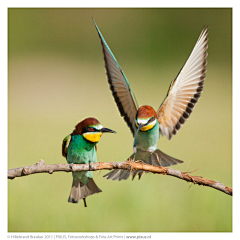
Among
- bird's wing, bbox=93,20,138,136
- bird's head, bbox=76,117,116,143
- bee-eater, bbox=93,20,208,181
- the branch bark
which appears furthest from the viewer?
bird's wing, bbox=93,20,138,136

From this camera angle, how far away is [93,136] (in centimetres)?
152

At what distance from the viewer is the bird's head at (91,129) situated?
4.83 ft

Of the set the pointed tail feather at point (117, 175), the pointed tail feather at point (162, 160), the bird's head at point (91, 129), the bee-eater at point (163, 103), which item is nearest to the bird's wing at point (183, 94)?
the bee-eater at point (163, 103)

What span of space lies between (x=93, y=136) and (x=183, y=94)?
59cm

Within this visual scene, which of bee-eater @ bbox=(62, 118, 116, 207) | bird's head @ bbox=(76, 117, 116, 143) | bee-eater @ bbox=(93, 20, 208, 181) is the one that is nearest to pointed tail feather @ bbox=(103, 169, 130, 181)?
bee-eater @ bbox=(93, 20, 208, 181)

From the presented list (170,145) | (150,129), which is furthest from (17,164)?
(170,145)

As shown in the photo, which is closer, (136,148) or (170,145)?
(136,148)

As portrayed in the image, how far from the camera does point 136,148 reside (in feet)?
5.88

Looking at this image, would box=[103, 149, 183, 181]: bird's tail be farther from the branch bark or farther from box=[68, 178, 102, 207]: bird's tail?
the branch bark

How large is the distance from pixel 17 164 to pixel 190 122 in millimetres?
2209

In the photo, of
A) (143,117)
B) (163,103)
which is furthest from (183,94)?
(143,117)

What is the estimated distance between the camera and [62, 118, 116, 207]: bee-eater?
1496 mm

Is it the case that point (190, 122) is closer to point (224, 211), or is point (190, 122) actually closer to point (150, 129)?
point (224, 211)

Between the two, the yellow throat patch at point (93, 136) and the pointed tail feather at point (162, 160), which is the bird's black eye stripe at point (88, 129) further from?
the pointed tail feather at point (162, 160)
